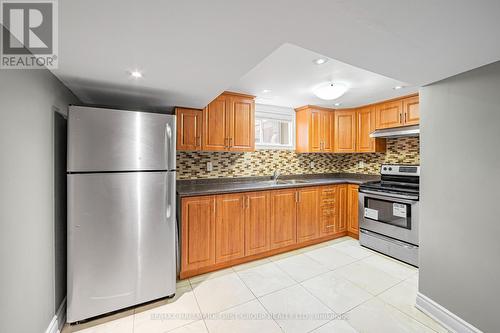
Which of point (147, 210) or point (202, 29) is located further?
point (147, 210)

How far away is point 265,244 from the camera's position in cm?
277

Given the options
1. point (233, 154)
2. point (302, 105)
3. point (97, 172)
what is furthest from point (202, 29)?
point (302, 105)

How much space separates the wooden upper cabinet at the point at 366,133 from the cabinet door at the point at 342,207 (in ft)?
2.48

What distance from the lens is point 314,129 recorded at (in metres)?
3.63

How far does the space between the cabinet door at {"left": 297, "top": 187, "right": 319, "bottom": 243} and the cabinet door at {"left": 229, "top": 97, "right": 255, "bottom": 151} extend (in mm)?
1030

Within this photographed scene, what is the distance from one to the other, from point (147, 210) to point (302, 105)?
112 inches

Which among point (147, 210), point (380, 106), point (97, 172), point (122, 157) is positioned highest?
point (380, 106)

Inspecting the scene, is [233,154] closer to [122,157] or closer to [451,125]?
[122,157]

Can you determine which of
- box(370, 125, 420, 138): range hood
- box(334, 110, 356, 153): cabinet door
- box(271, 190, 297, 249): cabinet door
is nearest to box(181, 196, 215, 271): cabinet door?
box(271, 190, 297, 249): cabinet door

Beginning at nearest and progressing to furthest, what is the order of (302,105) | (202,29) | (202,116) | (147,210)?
(202,29), (147,210), (202,116), (302,105)

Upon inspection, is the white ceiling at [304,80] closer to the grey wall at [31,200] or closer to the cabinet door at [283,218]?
the cabinet door at [283,218]

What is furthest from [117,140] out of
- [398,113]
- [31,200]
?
[398,113]

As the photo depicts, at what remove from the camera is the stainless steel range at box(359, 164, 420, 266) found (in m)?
2.59

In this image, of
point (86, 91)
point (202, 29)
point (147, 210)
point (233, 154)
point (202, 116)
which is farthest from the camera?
point (233, 154)
